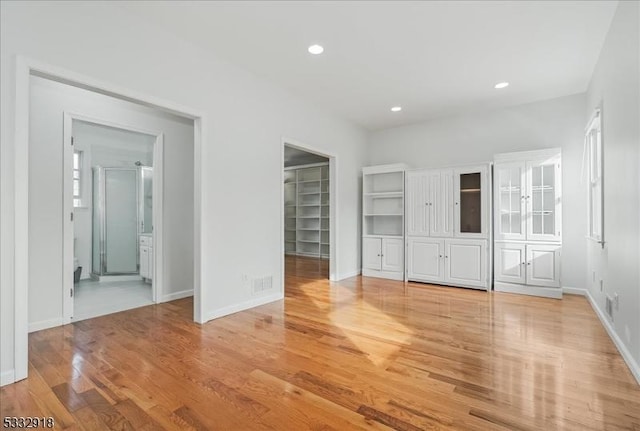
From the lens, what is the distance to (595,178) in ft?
11.6

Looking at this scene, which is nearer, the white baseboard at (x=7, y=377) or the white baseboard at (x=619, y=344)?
the white baseboard at (x=7, y=377)

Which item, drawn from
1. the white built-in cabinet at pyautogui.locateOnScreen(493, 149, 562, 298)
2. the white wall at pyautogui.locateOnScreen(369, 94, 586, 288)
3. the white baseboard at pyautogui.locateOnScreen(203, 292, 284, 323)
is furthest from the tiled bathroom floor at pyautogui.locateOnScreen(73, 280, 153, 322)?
the white built-in cabinet at pyautogui.locateOnScreen(493, 149, 562, 298)

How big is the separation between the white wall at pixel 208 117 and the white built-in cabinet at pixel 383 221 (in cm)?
84

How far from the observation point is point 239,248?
3695mm

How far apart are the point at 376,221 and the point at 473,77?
3.08 metres

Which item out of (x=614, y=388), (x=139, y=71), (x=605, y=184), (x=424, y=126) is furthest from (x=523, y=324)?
(x=139, y=71)

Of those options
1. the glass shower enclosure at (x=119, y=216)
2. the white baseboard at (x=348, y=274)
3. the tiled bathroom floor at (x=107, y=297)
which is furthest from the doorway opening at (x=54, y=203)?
the white baseboard at (x=348, y=274)

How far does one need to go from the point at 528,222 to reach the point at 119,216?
22.7 feet

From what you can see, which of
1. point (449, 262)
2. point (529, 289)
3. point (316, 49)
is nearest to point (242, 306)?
point (316, 49)

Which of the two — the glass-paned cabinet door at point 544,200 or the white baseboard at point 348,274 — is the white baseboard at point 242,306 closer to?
the white baseboard at point 348,274

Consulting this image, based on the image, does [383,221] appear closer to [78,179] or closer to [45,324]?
[45,324]

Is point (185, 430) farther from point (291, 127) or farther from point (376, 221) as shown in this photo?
point (376, 221)

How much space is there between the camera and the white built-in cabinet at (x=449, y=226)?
4832 millimetres

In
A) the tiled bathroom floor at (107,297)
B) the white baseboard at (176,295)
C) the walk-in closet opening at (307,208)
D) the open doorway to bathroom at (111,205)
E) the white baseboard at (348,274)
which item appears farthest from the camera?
the walk-in closet opening at (307,208)
